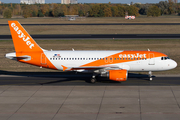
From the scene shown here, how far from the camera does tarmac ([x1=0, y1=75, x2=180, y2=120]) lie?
911 inches

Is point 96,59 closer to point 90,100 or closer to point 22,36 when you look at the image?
point 90,100

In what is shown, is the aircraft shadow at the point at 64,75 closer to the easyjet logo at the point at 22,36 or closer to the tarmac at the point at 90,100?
the tarmac at the point at 90,100

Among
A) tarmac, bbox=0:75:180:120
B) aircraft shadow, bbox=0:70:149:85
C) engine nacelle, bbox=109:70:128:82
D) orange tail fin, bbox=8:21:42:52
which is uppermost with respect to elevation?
orange tail fin, bbox=8:21:42:52

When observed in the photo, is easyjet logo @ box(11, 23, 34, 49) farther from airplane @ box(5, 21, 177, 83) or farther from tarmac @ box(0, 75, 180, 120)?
tarmac @ box(0, 75, 180, 120)

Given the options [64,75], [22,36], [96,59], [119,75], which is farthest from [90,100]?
[22,36]

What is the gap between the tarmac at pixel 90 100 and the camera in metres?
23.1

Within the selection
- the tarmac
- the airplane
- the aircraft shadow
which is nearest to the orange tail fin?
the airplane

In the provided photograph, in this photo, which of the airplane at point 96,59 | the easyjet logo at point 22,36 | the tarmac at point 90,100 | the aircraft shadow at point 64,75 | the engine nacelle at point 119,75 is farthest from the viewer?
the aircraft shadow at point 64,75

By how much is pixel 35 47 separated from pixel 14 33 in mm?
3256

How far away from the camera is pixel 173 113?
23.2m

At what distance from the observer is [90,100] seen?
2728cm

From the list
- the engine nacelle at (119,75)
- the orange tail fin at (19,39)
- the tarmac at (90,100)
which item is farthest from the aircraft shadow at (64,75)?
the orange tail fin at (19,39)

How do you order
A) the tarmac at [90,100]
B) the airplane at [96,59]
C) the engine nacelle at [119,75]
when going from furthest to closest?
the airplane at [96,59] → the engine nacelle at [119,75] → the tarmac at [90,100]

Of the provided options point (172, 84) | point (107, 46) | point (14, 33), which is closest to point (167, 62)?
point (172, 84)
